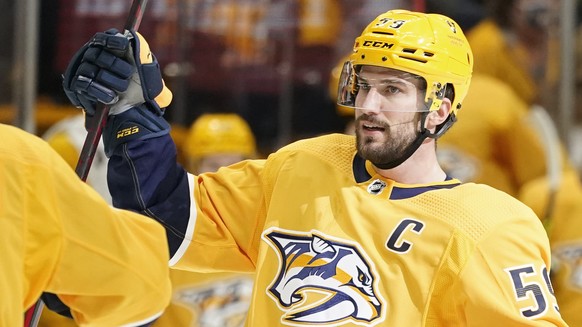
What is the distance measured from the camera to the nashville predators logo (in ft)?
8.25

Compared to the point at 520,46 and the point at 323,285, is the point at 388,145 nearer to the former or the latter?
the point at 323,285

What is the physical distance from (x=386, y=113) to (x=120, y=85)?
0.53 m

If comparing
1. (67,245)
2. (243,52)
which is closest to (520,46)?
(243,52)

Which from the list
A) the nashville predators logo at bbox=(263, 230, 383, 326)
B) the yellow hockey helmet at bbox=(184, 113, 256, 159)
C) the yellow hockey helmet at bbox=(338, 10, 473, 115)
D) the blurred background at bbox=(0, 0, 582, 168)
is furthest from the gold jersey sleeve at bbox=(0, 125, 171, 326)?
the yellow hockey helmet at bbox=(184, 113, 256, 159)

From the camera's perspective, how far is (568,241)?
4797mm

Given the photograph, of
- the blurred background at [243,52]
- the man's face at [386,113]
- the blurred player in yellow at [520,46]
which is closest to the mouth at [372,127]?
the man's face at [386,113]

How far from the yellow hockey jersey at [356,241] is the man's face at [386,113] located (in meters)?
0.09

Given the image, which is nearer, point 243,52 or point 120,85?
point 120,85

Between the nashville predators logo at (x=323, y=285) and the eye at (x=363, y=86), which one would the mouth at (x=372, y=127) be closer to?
the eye at (x=363, y=86)

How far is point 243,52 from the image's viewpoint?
4.81 metres

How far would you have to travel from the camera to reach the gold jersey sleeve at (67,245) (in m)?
2.00

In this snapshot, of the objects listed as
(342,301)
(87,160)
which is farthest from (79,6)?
(342,301)

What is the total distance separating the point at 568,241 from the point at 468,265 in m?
2.42

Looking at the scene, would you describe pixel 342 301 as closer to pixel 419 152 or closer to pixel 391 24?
pixel 419 152
